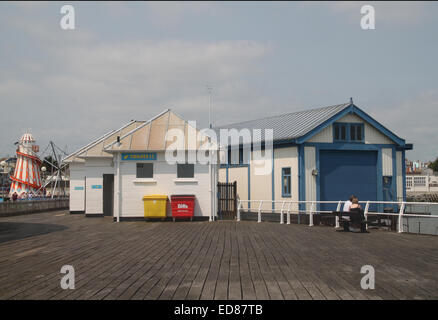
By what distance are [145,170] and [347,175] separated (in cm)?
1036

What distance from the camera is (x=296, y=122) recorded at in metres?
24.6

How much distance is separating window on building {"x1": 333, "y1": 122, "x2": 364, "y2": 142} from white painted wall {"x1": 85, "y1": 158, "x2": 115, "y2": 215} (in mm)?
11822

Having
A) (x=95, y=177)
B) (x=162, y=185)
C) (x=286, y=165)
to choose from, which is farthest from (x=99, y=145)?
(x=286, y=165)

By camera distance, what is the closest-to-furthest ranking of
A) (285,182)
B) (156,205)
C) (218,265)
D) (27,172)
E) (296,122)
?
(218,265) < (156,205) < (285,182) < (296,122) < (27,172)

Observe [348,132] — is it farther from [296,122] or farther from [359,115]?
[296,122]

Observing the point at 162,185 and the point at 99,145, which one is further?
the point at 99,145

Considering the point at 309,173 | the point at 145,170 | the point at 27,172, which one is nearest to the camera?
the point at 145,170

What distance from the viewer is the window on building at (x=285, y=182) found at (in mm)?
21922

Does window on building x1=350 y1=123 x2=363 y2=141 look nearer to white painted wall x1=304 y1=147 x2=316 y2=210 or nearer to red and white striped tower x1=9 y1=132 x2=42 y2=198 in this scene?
white painted wall x1=304 y1=147 x2=316 y2=210

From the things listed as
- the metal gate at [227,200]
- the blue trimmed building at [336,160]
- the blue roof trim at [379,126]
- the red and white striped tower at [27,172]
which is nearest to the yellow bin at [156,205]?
the metal gate at [227,200]

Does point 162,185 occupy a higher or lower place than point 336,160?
lower

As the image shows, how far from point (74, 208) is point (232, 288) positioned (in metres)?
21.4

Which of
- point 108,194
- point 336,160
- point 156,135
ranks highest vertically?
point 156,135
